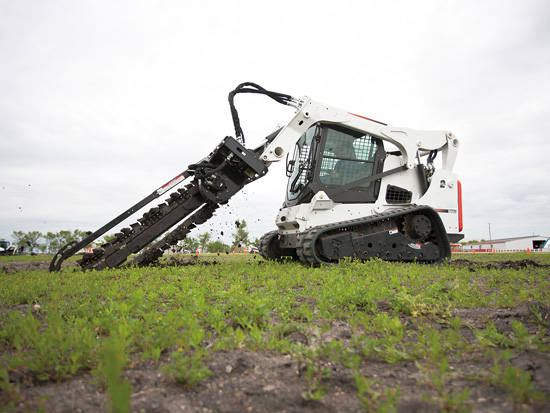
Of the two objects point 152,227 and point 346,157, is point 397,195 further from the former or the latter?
Result: point 152,227

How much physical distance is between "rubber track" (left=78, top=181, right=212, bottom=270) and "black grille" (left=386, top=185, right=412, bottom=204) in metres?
4.10

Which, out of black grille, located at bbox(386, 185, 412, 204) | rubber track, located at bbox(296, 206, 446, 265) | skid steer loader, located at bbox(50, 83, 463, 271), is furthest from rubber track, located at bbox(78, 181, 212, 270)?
black grille, located at bbox(386, 185, 412, 204)

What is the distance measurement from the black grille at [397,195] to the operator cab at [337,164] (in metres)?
0.34

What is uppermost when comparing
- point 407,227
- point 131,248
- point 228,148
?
point 228,148

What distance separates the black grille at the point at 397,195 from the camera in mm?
8438

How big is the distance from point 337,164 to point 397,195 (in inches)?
68.3

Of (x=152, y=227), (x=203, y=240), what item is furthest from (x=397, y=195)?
(x=203, y=240)

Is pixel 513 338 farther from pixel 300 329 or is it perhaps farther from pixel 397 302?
pixel 300 329

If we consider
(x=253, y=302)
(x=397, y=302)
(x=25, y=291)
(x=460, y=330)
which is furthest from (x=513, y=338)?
(x=25, y=291)

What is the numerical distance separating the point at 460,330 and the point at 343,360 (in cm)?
118

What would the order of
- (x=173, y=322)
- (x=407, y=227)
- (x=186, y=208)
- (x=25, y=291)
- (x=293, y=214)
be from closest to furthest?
1. (x=173, y=322)
2. (x=25, y=291)
3. (x=186, y=208)
4. (x=293, y=214)
5. (x=407, y=227)

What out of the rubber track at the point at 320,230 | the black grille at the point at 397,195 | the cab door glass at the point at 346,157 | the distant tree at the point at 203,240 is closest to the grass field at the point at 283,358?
the rubber track at the point at 320,230

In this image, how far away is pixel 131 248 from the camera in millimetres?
6883

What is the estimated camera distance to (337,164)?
26.6ft
